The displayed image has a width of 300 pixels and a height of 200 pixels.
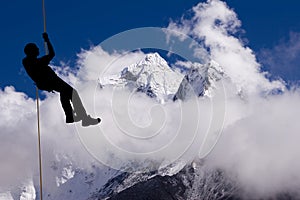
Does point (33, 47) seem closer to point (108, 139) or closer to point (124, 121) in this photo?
point (108, 139)

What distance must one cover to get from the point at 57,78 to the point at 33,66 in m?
1.30

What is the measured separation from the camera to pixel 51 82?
30.0 m

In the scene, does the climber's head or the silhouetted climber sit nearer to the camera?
the climber's head

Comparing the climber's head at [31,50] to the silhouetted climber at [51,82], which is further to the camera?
the silhouetted climber at [51,82]

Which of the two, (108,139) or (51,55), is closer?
(51,55)

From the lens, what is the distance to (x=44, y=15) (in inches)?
1127

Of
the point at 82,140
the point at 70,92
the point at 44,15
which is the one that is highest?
the point at 44,15

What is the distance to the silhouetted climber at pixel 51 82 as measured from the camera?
95.8ft

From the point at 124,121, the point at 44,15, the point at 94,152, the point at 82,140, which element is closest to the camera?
the point at 44,15

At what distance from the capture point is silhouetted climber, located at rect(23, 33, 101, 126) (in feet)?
95.8

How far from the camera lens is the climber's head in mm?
28891

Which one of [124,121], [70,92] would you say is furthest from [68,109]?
[124,121]

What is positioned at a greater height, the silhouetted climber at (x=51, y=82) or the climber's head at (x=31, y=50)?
the climber's head at (x=31, y=50)

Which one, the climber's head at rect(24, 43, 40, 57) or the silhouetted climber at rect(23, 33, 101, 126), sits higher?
the climber's head at rect(24, 43, 40, 57)
